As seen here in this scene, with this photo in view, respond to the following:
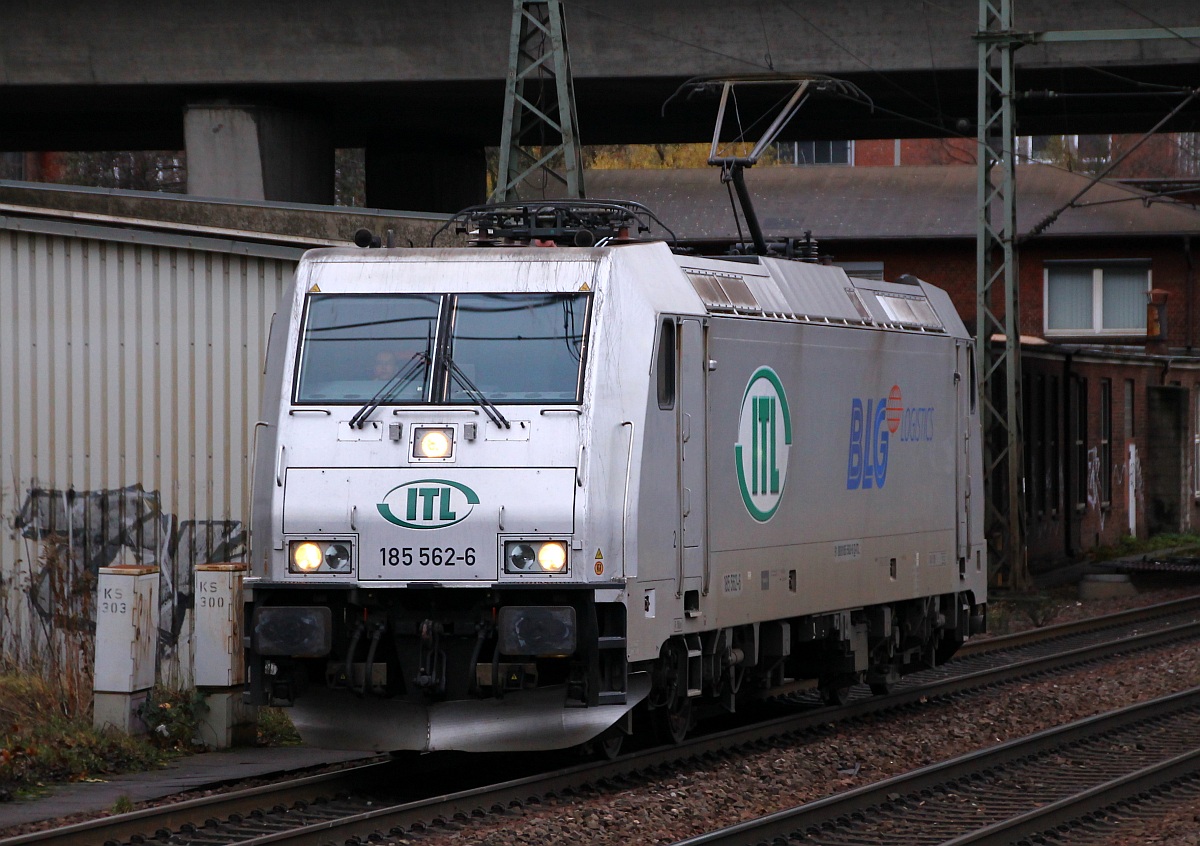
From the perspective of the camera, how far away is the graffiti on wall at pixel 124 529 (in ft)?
44.1

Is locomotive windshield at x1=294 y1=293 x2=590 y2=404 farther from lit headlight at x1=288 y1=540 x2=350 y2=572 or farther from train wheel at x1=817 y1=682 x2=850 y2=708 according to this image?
train wheel at x1=817 y1=682 x2=850 y2=708

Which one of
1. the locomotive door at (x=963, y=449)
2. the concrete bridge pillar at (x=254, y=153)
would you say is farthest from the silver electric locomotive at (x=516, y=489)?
the concrete bridge pillar at (x=254, y=153)

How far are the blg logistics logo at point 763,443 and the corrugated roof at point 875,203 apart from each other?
3042cm

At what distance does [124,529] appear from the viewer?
44.1 feet

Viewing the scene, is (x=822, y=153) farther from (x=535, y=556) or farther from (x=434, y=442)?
(x=535, y=556)

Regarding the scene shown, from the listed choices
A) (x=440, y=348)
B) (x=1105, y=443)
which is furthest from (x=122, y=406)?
(x=1105, y=443)

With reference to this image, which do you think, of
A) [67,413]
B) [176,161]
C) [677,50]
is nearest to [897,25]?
[677,50]

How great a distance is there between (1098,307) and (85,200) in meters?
31.3

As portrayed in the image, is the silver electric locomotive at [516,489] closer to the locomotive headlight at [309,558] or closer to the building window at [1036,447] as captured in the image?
the locomotive headlight at [309,558]

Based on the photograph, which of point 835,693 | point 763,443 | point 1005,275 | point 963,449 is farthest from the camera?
point 1005,275

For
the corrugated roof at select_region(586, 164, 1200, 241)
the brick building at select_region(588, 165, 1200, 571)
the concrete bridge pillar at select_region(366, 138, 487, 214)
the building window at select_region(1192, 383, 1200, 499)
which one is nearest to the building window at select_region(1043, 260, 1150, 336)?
the brick building at select_region(588, 165, 1200, 571)

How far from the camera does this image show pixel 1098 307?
43219 mm

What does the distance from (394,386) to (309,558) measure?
1106 mm

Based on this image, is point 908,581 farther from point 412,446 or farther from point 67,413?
point 67,413
